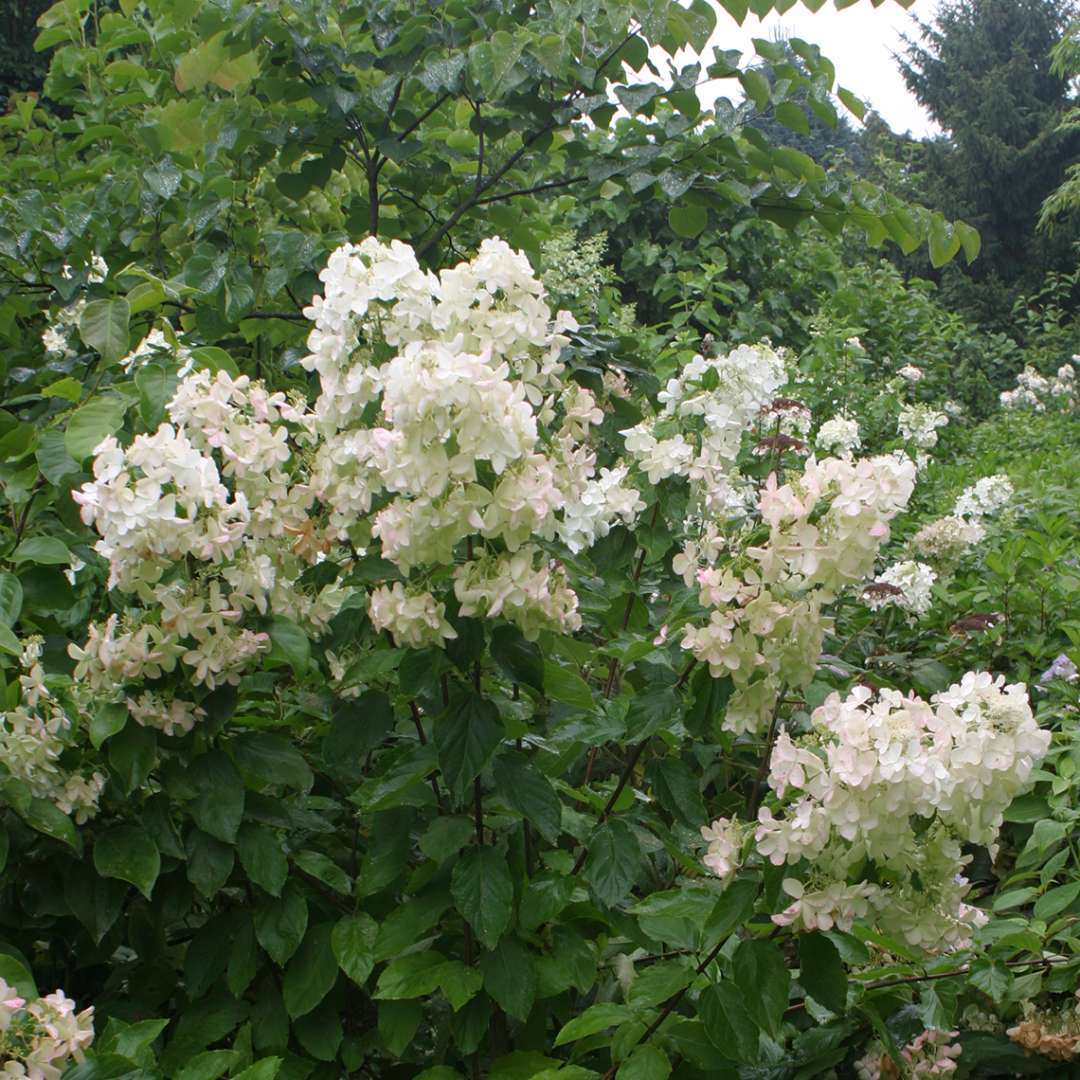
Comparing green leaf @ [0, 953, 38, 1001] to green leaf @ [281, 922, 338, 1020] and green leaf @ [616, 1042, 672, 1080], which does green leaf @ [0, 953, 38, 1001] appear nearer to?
green leaf @ [281, 922, 338, 1020]

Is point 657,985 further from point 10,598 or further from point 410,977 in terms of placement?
point 10,598

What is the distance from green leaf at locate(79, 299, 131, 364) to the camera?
71.2 inches

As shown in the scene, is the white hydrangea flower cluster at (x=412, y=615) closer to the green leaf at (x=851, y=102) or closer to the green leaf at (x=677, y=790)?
the green leaf at (x=677, y=790)

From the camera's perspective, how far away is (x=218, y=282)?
7.27 ft


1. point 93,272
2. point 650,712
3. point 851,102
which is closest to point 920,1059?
Result: point 650,712

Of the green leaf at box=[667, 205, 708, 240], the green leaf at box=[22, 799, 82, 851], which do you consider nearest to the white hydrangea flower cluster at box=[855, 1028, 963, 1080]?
the green leaf at box=[22, 799, 82, 851]

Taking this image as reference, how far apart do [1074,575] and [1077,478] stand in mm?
2473

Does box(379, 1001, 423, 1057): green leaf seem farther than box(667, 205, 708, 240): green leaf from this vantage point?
No

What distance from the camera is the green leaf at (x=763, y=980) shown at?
1319 mm

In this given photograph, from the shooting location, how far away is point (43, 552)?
1587mm

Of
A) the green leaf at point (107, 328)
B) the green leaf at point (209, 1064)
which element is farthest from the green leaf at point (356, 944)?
the green leaf at point (107, 328)

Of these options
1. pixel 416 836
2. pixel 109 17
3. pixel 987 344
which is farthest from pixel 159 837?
pixel 987 344

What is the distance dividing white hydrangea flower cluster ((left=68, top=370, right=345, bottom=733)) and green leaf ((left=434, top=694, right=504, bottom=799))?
271 millimetres

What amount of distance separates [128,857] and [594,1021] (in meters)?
0.66
